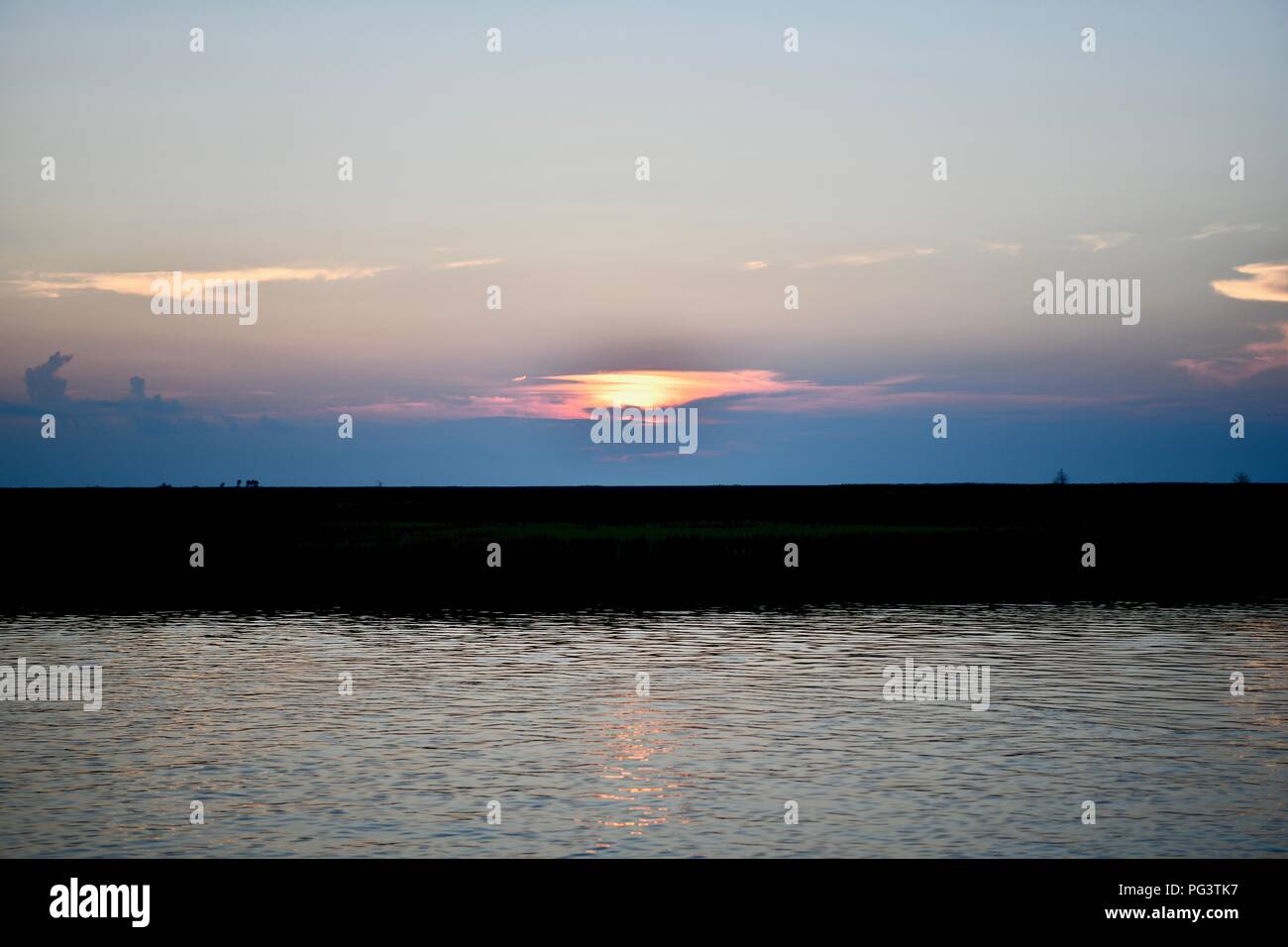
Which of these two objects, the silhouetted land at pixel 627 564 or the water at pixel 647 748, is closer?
the water at pixel 647 748

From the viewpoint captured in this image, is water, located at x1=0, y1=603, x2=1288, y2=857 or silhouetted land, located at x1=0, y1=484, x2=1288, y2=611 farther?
silhouetted land, located at x1=0, y1=484, x2=1288, y2=611

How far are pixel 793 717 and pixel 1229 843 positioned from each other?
10.7 meters

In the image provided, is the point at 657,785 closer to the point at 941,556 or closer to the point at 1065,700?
the point at 1065,700

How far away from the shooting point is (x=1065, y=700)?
1205 inches

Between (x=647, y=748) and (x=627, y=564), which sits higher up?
(x=627, y=564)

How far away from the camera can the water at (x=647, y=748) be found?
19594 mm

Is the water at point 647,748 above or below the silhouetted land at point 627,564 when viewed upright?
below

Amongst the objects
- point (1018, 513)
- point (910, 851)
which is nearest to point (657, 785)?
point (910, 851)

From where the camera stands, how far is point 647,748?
25609mm

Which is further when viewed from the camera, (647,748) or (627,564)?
(627,564)

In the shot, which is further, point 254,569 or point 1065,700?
point 254,569

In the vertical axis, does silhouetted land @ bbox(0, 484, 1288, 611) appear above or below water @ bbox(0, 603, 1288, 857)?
above

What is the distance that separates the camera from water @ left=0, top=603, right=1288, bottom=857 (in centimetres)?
1959
